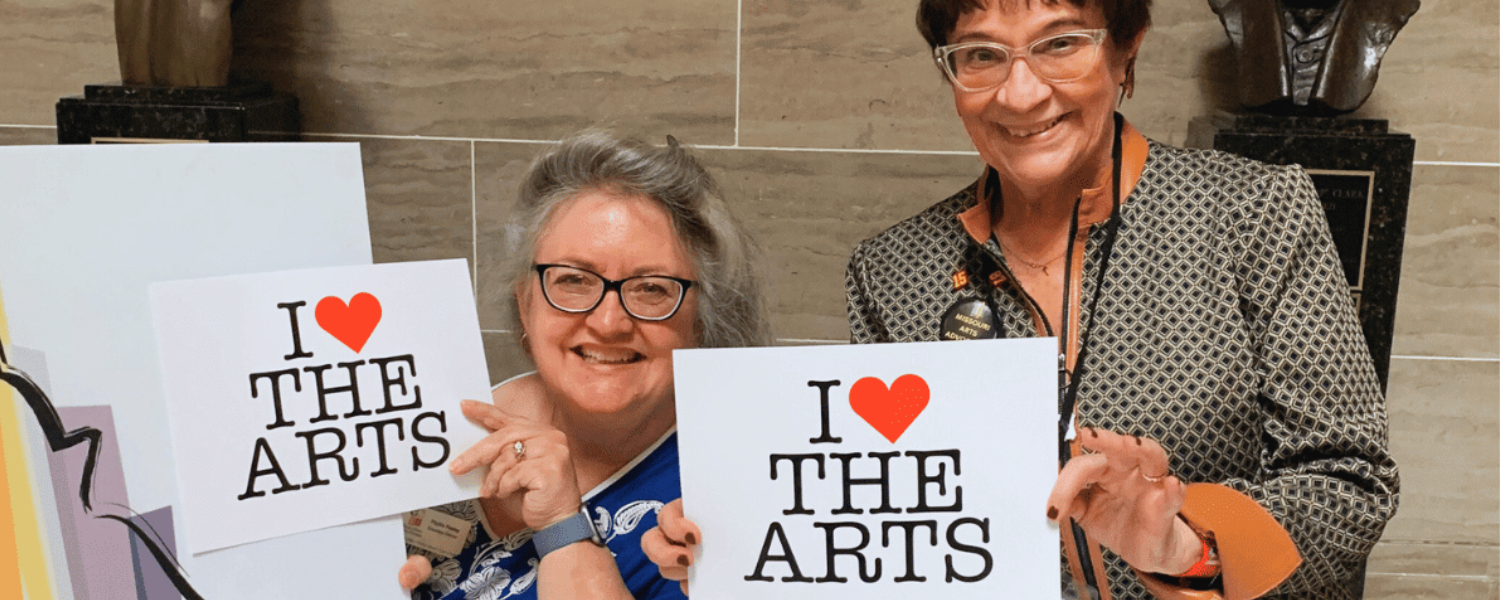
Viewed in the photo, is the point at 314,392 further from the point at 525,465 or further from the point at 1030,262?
the point at 1030,262

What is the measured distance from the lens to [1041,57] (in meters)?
1.42

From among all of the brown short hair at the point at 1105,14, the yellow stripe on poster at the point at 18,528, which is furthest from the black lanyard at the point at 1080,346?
the yellow stripe on poster at the point at 18,528

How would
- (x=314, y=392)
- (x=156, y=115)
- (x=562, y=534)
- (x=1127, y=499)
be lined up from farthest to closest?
1. (x=156, y=115)
2. (x=562, y=534)
3. (x=314, y=392)
4. (x=1127, y=499)

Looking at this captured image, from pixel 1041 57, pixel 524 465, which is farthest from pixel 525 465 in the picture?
pixel 1041 57

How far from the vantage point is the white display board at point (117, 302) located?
1199 millimetres

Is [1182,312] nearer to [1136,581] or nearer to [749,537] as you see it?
[1136,581]

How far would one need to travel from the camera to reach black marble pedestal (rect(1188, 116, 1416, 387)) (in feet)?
8.37

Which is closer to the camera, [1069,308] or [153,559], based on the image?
[153,559]

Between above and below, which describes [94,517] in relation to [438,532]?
above

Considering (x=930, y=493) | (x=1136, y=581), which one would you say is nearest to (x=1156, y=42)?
(x=1136, y=581)

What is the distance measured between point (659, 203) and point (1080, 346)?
60 cm

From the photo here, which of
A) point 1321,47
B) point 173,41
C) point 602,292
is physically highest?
point 173,41

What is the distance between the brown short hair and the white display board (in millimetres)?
802

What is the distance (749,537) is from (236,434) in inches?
23.0
